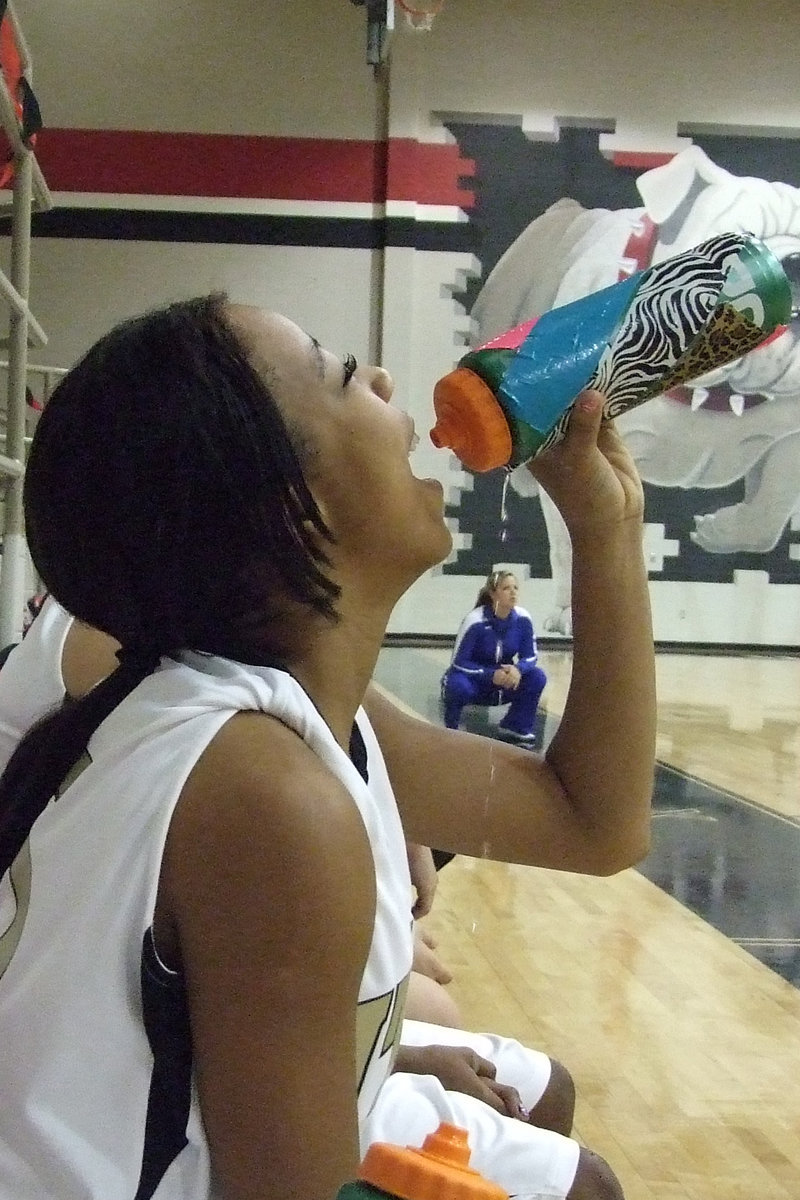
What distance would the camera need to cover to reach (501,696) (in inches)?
139

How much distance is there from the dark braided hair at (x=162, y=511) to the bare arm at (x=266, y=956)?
10 centimetres

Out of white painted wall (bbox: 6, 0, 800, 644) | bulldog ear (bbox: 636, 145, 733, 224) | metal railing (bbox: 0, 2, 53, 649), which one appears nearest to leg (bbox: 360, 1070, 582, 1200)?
metal railing (bbox: 0, 2, 53, 649)

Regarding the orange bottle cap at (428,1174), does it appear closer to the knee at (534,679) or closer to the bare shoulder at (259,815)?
the bare shoulder at (259,815)

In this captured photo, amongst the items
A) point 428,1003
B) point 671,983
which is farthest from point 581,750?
point 671,983

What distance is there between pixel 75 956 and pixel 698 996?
3.80 feet

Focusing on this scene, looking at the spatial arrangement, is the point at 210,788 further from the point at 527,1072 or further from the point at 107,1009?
the point at 527,1072

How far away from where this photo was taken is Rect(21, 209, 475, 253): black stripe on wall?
575 centimetres

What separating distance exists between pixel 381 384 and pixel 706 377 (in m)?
5.66

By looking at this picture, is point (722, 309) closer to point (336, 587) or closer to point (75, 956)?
point (336, 587)

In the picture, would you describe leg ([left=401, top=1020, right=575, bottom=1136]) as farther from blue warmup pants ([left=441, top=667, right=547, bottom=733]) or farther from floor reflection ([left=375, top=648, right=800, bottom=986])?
blue warmup pants ([left=441, top=667, right=547, bottom=733])

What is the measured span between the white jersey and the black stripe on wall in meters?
5.66

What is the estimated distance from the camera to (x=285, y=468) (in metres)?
0.51

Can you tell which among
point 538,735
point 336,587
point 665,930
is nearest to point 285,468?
point 336,587

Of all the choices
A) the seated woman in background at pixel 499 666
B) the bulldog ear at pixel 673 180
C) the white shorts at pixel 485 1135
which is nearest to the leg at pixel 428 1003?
the white shorts at pixel 485 1135
